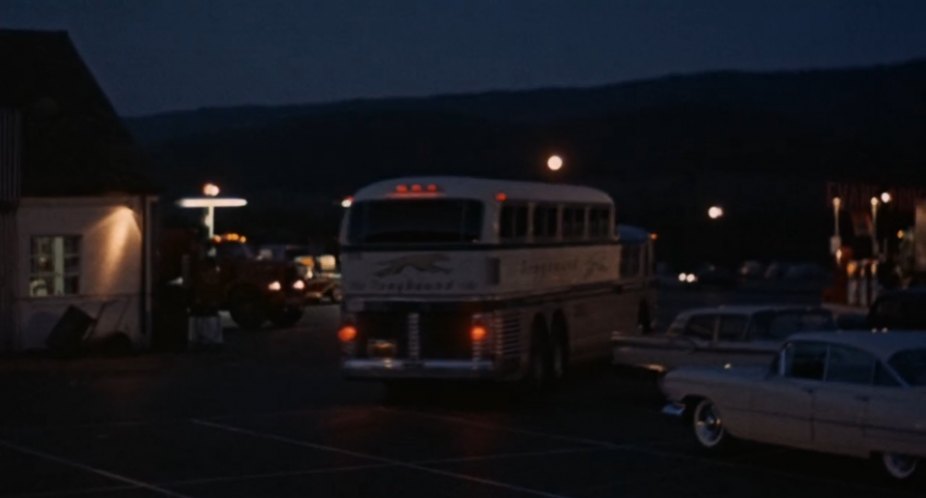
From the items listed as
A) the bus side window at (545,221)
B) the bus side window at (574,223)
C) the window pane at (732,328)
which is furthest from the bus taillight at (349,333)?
the window pane at (732,328)

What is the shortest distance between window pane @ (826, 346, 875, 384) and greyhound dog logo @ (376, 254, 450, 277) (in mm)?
7637

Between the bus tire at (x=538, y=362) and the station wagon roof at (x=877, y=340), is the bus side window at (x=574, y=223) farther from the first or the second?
the station wagon roof at (x=877, y=340)

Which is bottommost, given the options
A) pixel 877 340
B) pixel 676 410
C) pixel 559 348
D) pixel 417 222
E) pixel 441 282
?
pixel 676 410

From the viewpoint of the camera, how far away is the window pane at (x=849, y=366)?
15156 millimetres

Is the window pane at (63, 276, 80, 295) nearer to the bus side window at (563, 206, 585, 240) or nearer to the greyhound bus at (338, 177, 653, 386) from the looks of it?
the greyhound bus at (338, 177, 653, 386)

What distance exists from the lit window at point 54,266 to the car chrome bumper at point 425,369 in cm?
1079

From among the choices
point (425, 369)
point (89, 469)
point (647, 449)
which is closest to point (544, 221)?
point (425, 369)

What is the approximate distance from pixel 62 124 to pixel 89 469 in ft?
57.0

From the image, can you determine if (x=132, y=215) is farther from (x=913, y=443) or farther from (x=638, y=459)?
(x=913, y=443)

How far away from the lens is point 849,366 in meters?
15.4

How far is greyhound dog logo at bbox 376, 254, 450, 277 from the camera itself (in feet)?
73.2

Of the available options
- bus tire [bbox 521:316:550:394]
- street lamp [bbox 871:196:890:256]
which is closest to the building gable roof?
bus tire [bbox 521:316:550:394]

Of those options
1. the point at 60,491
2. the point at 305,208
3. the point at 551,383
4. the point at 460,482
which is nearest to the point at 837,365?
Result: the point at 460,482

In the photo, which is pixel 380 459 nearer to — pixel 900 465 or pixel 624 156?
pixel 900 465
